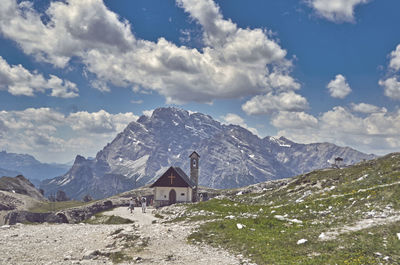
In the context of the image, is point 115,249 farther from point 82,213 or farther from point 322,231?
point 82,213

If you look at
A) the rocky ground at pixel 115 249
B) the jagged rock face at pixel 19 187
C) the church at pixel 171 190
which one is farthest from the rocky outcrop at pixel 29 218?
the jagged rock face at pixel 19 187

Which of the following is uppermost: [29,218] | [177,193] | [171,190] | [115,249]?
[171,190]

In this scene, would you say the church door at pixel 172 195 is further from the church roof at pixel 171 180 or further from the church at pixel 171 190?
the church roof at pixel 171 180

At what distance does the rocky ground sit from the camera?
22.1 meters

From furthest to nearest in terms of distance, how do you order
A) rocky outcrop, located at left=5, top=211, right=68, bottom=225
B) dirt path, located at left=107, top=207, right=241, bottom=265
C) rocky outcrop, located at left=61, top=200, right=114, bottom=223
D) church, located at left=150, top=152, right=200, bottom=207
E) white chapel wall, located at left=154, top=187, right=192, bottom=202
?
1. rocky outcrop, located at left=5, top=211, right=68, bottom=225
2. rocky outcrop, located at left=61, top=200, right=114, bottom=223
3. white chapel wall, located at left=154, top=187, right=192, bottom=202
4. church, located at left=150, top=152, right=200, bottom=207
5. dirt path, located at left=107, top=207, right=241, bottom=265

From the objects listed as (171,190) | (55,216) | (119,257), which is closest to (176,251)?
(119,257)

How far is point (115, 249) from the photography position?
25.3 meters

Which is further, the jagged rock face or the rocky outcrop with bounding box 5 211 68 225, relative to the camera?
the jagged rock face

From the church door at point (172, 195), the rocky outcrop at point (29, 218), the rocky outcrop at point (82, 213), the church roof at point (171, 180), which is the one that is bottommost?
the rocky outcrop at point (29, 218)

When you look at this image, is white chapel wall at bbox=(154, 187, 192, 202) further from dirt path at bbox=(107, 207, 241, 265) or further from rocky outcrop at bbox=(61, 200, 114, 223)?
dirt path at bbox=(107, 207, 241, 265)

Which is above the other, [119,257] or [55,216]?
[119,257]

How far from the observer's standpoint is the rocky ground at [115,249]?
22.1 m

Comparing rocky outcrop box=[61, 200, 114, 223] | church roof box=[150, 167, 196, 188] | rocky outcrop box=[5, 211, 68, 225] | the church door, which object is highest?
church roof box=[150, 167, 196, 188]

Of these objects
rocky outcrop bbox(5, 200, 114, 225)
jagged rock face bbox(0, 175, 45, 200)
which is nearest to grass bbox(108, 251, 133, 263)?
rocky outcrop bbox(5, 200, 114, 225)
